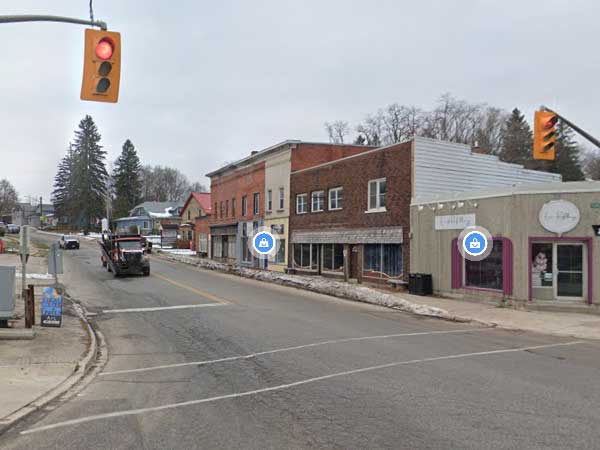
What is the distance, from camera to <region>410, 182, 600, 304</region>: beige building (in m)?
17.1

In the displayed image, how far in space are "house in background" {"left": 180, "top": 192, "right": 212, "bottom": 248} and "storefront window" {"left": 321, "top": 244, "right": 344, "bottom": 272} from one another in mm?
38622

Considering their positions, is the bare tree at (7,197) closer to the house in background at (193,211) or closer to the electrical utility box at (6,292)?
the house in background at (193,211)

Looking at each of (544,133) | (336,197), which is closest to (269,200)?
(336,197)

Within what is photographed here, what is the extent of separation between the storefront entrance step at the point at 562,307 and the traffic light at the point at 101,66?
1462 centimetres

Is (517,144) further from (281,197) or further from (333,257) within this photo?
(333,257)

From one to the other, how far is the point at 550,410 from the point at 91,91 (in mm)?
7646

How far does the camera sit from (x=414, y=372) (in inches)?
333

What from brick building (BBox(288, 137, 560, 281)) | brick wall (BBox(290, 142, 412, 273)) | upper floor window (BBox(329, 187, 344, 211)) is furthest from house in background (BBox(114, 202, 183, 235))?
upper floor window (BBox(329, 187, 344, 211))

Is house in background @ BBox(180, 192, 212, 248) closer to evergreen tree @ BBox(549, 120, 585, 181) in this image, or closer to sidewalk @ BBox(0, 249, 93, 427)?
evergreen tree @ BBox(549, 120, 585, 181)

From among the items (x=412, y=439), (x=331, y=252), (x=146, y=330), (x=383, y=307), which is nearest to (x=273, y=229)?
(x=331, y=252)

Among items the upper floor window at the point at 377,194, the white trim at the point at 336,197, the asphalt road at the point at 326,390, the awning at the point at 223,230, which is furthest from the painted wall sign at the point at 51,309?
the awning at the point at 223,230

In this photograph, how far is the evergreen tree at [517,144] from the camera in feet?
220

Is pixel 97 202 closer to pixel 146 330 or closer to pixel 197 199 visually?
pixel 197 199

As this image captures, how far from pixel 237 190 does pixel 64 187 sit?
3237 inches
